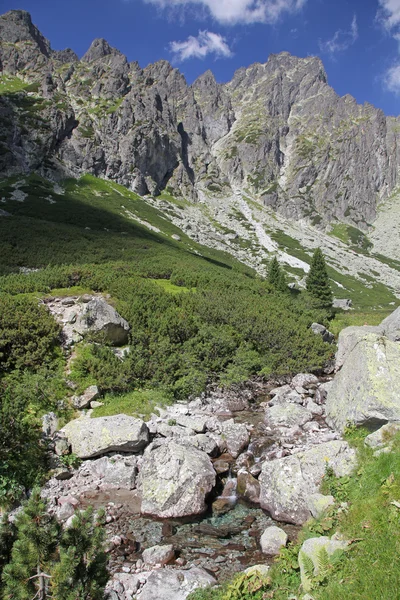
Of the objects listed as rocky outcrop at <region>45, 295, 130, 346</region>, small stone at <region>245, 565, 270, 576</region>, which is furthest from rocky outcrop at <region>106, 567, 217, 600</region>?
rocky outcrop at <region>45, 295, 130, 346</region>

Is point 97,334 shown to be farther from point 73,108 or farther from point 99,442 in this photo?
point 73,108

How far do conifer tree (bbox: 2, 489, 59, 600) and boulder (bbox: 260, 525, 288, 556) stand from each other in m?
5.95

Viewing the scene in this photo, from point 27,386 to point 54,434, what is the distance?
8.88ft

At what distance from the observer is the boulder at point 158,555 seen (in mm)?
7949

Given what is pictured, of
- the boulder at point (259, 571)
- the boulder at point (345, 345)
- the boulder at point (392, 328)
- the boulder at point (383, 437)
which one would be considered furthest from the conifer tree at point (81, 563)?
the boulder at point (392, 328)

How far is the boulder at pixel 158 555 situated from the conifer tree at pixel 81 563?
4.17m

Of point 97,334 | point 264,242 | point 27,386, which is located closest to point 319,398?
point 97,334

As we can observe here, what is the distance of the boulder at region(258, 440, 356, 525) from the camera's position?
940cm

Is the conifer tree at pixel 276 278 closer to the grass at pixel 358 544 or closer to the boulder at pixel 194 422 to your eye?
the boulder at pixel 194 422

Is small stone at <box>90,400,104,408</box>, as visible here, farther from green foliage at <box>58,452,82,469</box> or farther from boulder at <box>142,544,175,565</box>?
boulder at <box>142,544,175,565</box>

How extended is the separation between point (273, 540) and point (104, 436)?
19.7 feet

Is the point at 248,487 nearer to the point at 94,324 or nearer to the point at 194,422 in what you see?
the point at 194,422

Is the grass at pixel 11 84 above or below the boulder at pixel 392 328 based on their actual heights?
above

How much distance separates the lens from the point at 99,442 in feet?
37.9
